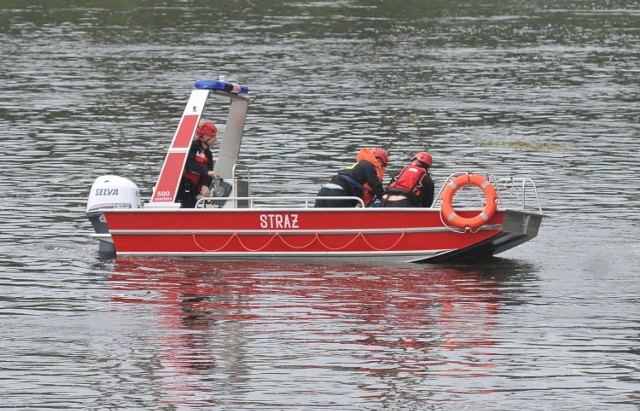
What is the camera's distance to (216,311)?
17625 mm

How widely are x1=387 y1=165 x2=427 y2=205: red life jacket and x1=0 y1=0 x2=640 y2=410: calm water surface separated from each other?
1046 mm

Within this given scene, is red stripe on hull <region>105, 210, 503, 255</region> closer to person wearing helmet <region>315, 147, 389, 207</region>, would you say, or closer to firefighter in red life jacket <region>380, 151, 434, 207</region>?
firefighter in red life jacket <region>380, 151, 434, 207</region>

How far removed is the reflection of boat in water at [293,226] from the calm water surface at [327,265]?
0.92 feet

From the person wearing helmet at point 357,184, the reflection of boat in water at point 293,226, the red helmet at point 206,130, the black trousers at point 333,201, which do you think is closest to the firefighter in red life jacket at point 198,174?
the red helmet at point 206,130

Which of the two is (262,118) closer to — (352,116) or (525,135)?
(352,116)

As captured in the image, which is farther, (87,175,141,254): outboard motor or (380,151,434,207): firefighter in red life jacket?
(87,175,141,254): outboard motor

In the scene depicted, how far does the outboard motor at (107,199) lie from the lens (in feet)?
68.3

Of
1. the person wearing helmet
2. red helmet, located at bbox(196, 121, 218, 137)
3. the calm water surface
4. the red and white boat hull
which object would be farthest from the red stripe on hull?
red helmet, located at bbox(196, 121, 218, 137)

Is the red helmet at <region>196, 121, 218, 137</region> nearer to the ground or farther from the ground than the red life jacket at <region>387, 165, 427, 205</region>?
farther from the ground

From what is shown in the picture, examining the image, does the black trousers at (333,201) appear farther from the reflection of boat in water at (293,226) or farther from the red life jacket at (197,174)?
the red life jacket at (197,174)

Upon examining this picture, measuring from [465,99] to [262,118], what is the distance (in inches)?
285

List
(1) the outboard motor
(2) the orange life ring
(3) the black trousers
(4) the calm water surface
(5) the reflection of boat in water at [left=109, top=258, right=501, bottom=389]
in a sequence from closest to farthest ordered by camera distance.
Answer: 1. (4) the calm water surface
2. (5) the reflection of boat in water at [left=109, top=258, right=501, bottom=389]
3. (2) the orange life ring
4. (3) the black trousers
5. (1) the outboard motor

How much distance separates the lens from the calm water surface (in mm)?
14398

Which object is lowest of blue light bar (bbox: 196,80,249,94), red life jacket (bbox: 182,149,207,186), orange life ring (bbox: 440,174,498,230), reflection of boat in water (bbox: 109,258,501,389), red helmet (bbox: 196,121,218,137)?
reflection of boat in water (bbox: 109,258,501,389)
